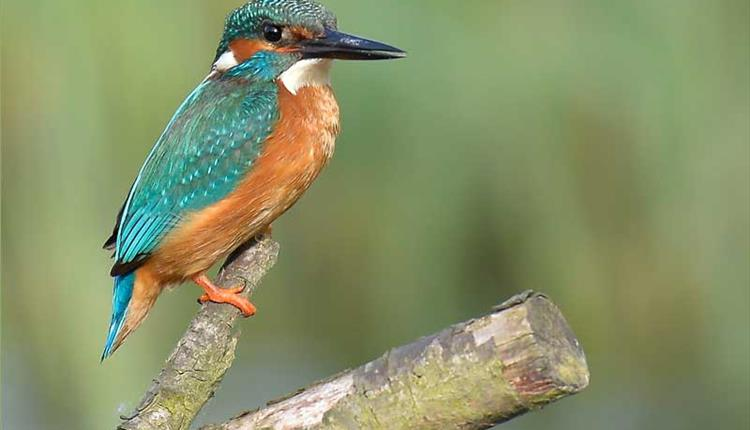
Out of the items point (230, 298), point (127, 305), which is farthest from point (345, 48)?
point (127, 305)

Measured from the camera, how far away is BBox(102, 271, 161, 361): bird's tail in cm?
295

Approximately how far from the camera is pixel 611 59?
4078mm

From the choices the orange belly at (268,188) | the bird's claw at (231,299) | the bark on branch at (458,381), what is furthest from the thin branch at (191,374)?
the orange belly at (268,188)

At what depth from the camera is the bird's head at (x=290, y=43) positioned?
286 centimetres

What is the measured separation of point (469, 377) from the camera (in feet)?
5.72

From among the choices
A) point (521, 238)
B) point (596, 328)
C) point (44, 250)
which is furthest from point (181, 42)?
point (596, 328)

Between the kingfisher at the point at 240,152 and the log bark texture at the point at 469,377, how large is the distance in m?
1.07

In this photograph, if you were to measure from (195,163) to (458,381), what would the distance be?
1.31 m

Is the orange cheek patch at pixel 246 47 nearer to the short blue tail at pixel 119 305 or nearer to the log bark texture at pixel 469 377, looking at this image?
the short blue tail at pixel 119 305

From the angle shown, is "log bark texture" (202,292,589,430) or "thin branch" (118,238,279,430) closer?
"log bark texture" (202,292,589,430)

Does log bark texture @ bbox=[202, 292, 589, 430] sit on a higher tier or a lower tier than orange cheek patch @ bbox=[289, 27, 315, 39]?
lower

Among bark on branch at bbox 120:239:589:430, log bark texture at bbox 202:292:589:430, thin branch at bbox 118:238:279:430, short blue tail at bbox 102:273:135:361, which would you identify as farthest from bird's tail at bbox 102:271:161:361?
log bark texture at bbox 202:292:589:430

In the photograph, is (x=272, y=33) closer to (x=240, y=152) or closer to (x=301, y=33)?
(x=301, y=33)

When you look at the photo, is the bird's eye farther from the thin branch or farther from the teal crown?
the thin branch
